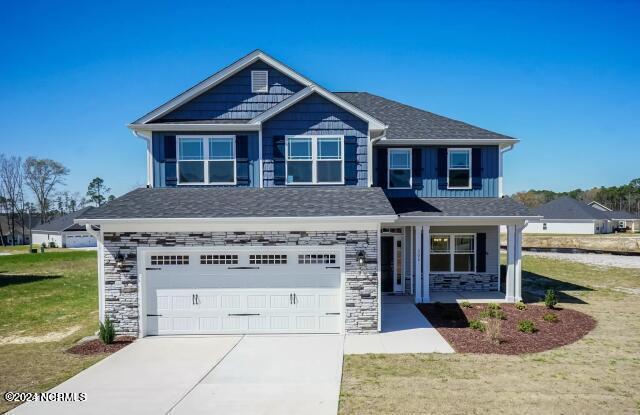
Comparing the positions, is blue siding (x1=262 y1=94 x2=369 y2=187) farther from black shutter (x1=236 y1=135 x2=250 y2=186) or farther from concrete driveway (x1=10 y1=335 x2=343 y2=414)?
concrete driveway (x1=10 y1=335 x2=343 y2=414)

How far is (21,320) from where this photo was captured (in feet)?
43.0

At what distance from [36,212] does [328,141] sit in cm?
8996

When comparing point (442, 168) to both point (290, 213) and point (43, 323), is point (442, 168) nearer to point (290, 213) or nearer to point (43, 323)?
point (290, 213)

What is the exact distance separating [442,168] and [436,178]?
47 centimetres

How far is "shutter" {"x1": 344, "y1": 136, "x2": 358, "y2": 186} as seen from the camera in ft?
41.5

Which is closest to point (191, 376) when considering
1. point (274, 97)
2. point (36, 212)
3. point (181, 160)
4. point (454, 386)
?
point (454, 386)

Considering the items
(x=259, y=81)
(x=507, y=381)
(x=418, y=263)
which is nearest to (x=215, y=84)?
(x=259, y=81)

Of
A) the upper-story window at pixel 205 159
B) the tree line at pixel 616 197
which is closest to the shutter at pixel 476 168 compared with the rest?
the upper-story window at pixel 205 159

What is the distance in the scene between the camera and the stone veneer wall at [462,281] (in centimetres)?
1581

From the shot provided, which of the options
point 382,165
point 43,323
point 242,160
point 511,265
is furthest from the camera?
point 382,165

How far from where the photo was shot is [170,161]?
1301 centimetres

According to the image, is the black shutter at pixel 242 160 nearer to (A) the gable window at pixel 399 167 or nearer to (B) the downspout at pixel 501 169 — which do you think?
(A) the gable window at pixel 399 167

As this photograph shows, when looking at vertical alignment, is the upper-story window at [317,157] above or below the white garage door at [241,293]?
above

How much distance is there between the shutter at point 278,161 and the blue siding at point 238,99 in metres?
1.55
